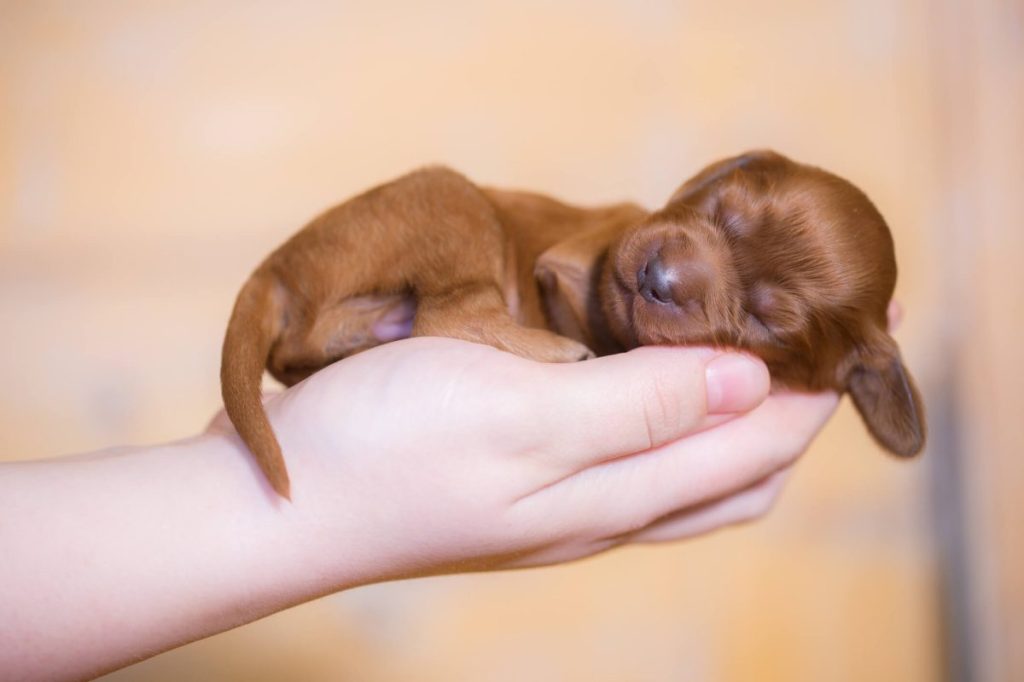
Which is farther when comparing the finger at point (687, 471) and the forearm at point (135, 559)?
the finger at point (687, 471)

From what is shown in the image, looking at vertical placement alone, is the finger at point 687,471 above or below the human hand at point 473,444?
below

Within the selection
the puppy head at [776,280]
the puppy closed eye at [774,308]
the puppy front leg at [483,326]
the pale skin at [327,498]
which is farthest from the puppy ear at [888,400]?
the puppy front leg at [483,326]

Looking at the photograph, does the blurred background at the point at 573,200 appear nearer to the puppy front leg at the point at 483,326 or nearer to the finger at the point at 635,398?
the puppy front leg at the point at 483,326

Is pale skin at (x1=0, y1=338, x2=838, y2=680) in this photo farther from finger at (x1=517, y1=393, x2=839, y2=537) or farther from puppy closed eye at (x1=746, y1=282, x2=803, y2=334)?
puppy closed eye at (x1=746, y1=282, x2=803, y2=334)

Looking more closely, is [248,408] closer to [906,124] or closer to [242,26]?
[242,26]

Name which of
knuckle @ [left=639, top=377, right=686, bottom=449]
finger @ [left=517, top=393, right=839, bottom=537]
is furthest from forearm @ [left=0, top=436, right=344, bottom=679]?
knuckle @ [left=639, top=377, right=686, bottom=449]

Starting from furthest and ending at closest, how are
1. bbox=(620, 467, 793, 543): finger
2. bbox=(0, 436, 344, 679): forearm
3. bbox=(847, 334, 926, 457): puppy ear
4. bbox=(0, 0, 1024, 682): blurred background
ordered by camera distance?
bbox=(0, 0, 1024, 682): blurred background → bbox=(620, 467, 793, 543): finger → bbox=(847, 334, 926, 457): puppy ear → bbox=(0, 436, 344, 679): forearm
